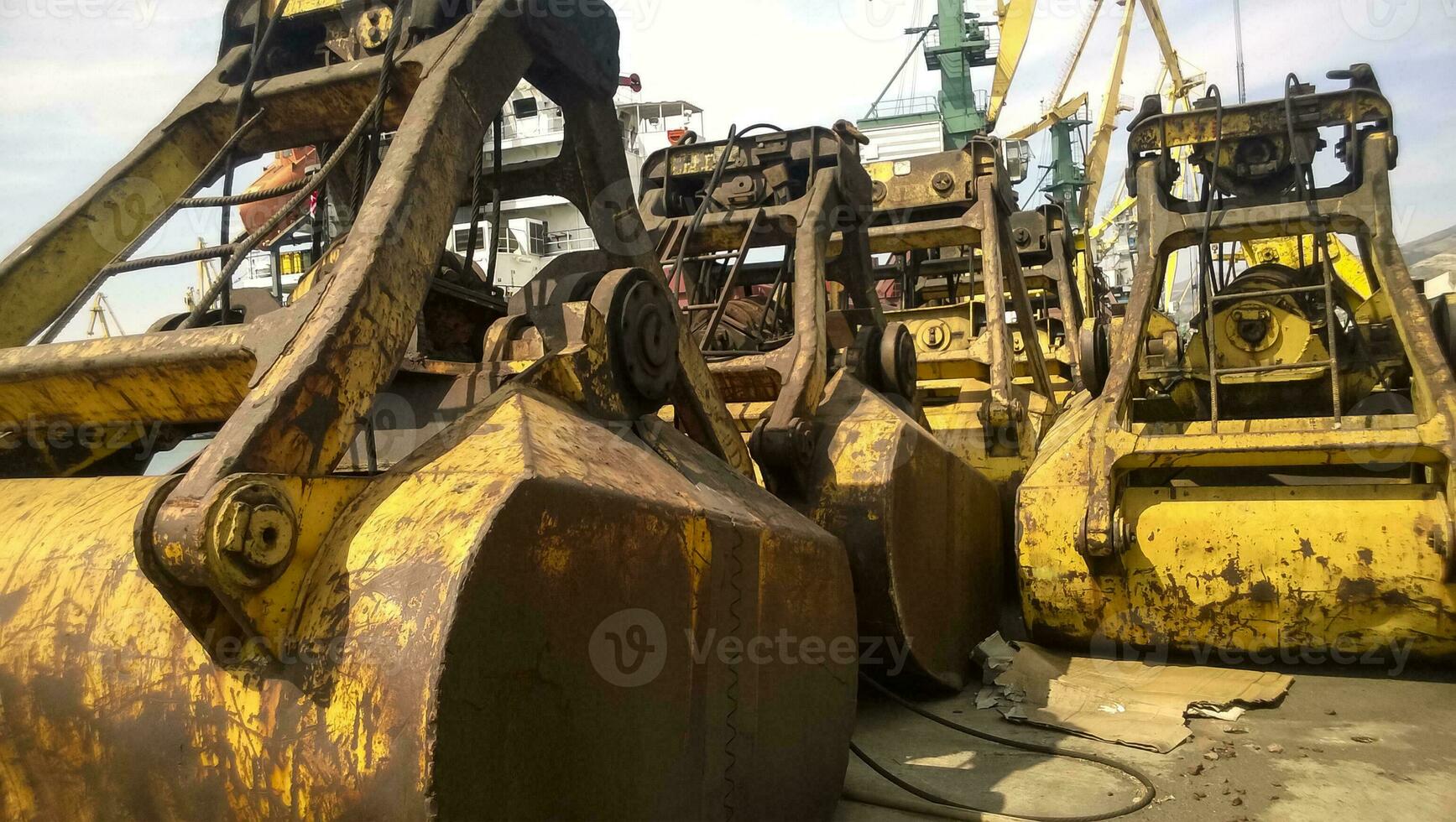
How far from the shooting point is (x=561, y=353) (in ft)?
7.64

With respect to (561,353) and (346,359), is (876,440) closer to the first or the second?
(561,353)

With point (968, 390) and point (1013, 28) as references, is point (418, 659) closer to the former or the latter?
point (968, 390)

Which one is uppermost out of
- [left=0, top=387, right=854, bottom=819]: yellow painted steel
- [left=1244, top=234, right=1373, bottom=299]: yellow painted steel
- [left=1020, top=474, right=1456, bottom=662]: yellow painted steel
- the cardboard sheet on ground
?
[left=1244, top=234, right=1373, bottom=299]: yellow painted steel

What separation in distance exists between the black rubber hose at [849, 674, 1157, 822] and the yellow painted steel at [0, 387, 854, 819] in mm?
950

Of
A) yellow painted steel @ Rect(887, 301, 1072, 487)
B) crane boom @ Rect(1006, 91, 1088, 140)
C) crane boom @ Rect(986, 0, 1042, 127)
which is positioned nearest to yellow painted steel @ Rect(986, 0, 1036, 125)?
crane boom @ Rect(986, 0, 1042, 127)

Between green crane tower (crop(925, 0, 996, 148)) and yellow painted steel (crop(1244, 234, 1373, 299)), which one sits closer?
yellow painted steel (crop(1244, 234, 1373, 299))

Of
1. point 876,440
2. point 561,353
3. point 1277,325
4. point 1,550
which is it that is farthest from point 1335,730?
point 1,550

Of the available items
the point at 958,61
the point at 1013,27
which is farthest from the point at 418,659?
the point at 958,61

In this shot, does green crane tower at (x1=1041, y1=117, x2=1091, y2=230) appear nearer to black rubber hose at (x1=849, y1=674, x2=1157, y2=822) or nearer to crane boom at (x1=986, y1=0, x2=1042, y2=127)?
crane boom at (x1=986, y1=0, x2=1042, y2=127)

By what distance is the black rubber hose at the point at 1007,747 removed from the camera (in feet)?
9.49

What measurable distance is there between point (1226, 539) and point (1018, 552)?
796 millimetres

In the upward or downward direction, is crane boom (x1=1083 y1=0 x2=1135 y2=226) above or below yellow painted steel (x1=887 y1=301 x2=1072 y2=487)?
above

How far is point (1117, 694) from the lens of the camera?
4.10m

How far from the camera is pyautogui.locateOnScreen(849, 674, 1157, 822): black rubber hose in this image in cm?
289
